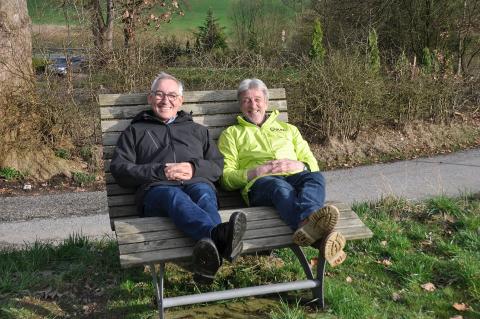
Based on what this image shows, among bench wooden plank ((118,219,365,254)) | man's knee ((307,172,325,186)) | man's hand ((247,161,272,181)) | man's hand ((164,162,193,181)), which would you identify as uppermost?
man's hand ((164,162,193,181))

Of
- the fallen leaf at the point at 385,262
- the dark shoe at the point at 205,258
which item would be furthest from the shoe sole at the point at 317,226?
the fallen leaf at the point at 385,262

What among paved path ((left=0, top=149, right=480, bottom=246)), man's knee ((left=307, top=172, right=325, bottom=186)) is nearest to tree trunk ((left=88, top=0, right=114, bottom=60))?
paved path ((left=0, top=149, right=480, bottom=246))

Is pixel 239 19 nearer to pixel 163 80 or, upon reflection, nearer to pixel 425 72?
pixel 425 72

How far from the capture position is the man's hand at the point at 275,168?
4398 mm

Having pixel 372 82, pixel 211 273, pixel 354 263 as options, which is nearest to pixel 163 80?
pixel 211 273

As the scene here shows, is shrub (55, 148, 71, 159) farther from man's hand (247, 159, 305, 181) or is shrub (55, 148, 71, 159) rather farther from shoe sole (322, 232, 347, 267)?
shoe sole (322, 232, 347, 267)

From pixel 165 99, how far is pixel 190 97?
525mm

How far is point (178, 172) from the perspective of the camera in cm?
414

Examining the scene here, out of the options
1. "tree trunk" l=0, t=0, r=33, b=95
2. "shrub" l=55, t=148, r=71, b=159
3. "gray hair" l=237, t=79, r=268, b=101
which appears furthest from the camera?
"shrub" l=55, t=148, r=71, b=159

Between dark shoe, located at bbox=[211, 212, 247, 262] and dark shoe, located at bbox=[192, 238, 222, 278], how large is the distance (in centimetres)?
8

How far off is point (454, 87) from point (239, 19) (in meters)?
16.1

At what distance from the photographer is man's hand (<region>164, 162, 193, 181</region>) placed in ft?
13.5

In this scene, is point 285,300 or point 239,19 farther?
point 239,19

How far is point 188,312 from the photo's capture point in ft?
12.1
